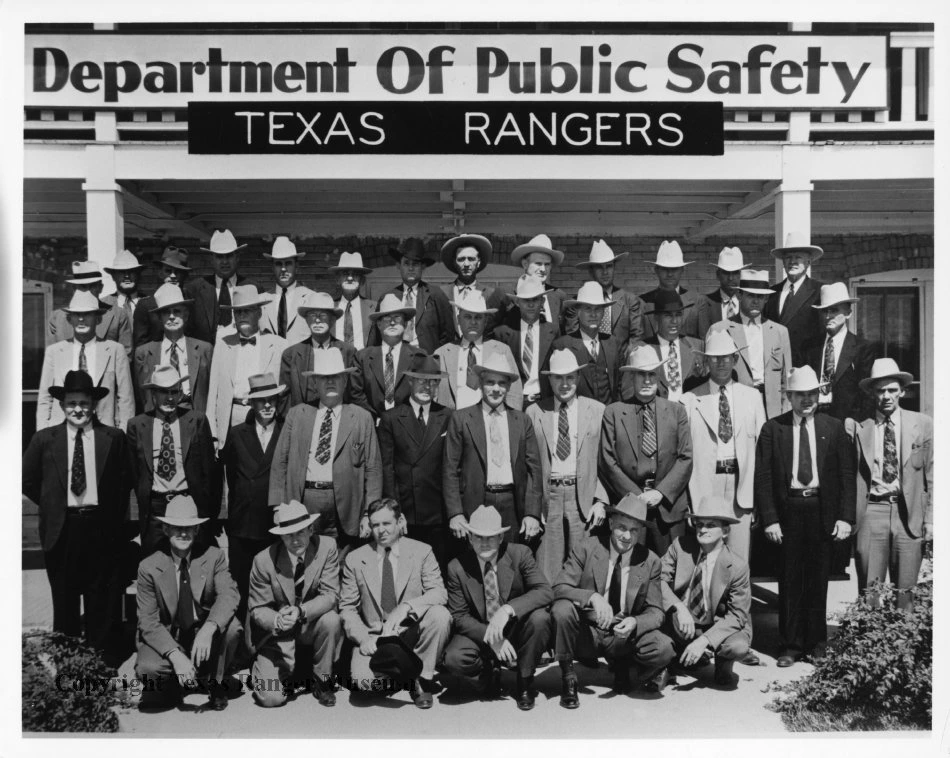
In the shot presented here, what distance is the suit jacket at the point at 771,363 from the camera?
5797mm

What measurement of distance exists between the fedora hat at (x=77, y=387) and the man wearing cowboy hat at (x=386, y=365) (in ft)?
5.39

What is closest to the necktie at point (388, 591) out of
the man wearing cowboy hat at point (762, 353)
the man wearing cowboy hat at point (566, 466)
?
the man wearing cowboy hat at point (566, 466)

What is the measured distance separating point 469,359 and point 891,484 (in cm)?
283

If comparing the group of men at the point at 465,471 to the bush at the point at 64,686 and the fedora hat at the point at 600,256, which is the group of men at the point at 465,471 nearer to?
the fedora hat at the point at 600,256

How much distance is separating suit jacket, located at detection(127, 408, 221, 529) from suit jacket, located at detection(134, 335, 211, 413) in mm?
167

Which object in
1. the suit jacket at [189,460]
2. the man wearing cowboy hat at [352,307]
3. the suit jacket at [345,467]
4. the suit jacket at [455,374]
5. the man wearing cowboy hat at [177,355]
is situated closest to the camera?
the suit jacket at [345,467]

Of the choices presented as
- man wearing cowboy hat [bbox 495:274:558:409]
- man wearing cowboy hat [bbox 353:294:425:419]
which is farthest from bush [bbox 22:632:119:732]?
man wearing cowboy hat [bbox 495:274:558:409]

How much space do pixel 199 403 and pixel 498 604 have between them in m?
2.34

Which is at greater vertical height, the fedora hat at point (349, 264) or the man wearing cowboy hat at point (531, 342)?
the fedora hat at point (349, 264)

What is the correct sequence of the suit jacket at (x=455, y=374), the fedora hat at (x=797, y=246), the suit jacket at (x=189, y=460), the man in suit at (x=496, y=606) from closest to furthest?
the man in suit at (x=496, y=606)
the suit jacket at (x=189, y=460)
the suit jacket at (x=455, y=374)
the fedora hat at (x=797, y=246)

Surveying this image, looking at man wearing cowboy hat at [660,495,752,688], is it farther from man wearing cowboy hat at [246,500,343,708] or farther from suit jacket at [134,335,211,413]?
suit jacket at [134,335,211,413]

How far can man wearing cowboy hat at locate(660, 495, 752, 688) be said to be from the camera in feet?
17.4

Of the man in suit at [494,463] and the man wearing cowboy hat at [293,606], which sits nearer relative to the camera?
the man wearing cowboy hat at [293,606]

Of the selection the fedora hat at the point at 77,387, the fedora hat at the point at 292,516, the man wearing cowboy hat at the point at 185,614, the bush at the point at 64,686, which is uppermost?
the fedora hat at the point at 77,387
